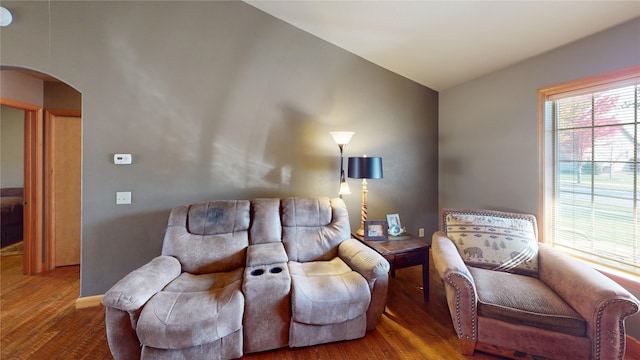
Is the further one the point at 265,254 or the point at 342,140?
the point at 342,140

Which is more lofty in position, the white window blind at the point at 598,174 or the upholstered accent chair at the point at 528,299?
the white window blind at the point at 598,174

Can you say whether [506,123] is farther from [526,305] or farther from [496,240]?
[526,305]

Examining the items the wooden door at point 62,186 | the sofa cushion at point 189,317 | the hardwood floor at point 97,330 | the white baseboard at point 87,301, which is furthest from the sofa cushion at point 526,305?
the wooden door at point 62,186

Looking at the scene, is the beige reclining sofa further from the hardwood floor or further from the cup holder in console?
the hardwood floor

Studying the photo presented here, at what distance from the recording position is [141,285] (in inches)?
65.2

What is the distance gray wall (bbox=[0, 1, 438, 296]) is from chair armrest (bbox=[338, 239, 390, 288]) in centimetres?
90

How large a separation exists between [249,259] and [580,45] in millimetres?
3175

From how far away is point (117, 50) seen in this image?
235cm

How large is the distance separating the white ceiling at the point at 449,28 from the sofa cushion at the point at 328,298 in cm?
229

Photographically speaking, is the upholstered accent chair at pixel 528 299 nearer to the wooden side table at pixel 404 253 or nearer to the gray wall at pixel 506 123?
the wooden side table at pixel 404 253

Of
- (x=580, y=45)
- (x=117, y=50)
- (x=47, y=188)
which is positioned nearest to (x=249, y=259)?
(x=117, y=50)

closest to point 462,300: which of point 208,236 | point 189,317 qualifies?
point 189,317

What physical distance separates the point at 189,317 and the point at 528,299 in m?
2.19

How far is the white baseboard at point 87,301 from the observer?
2318mm
